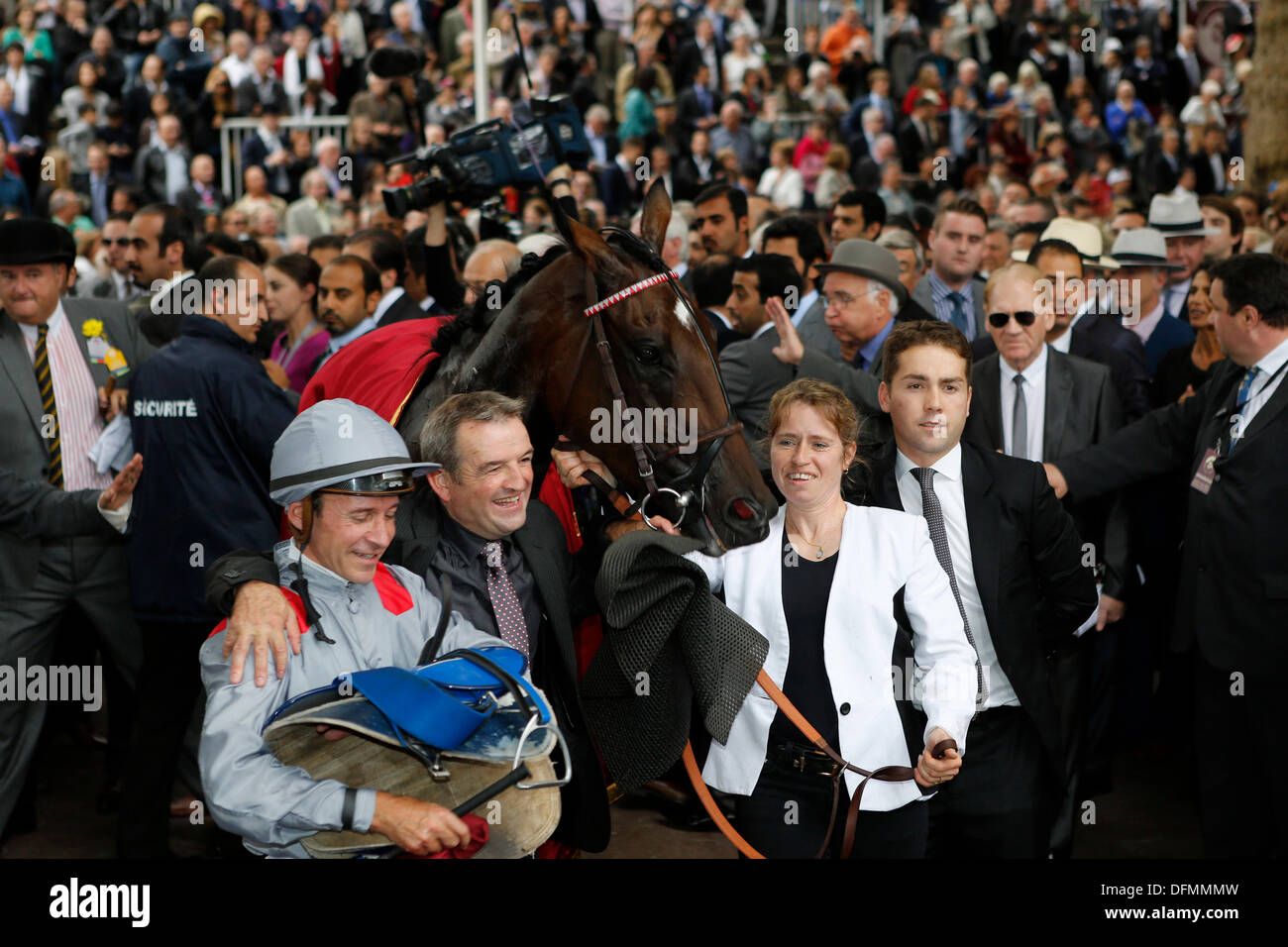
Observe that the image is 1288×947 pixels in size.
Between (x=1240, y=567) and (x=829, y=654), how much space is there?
6.59ft

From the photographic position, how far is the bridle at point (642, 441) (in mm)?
3691

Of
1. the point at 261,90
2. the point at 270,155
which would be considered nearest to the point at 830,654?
the point at 270,155

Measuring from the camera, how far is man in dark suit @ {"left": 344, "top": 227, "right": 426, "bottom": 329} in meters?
7.27

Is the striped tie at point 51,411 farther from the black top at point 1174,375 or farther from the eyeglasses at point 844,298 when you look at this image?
the black top at point 1174,375

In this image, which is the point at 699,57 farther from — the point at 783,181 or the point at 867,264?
the point at 867,264

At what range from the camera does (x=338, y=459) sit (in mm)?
2959

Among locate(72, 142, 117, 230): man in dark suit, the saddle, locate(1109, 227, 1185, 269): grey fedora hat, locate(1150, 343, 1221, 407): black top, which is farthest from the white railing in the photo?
the saddle

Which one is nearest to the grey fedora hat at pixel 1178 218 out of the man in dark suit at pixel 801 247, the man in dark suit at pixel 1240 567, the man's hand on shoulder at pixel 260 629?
the man in dark suit at pixel 801 247

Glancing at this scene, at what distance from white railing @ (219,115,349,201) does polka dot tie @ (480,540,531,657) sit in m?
13.1

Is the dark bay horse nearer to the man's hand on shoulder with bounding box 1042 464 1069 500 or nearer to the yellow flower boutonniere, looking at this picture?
the man's hand on shoulder with bounding box 1042 464 1069 500

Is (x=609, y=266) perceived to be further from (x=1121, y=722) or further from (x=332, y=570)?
(x=1121, y=722)

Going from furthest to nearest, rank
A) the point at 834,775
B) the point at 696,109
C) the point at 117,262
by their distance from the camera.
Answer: the point at 696,109
the point at 117,262
the point at 834,775

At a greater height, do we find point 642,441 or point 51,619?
point 642,441
